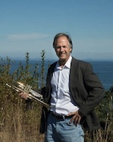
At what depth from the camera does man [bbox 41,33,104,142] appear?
9.19ft

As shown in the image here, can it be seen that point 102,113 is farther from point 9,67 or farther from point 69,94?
point 69,94

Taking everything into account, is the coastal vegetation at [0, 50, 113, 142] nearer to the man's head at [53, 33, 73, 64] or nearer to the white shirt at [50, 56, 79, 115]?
the white shirt at [50, 56, 79, 115]

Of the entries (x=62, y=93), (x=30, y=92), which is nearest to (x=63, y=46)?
(x=62, y=93)

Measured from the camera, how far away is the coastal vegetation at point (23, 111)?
4855mm

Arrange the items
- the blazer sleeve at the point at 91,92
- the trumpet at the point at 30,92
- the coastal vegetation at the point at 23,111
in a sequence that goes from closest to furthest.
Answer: the blazer sleeve at the point at 91,92 → the trumpet at the point at 30,92 → the coastal vegetation at the point at 23,111

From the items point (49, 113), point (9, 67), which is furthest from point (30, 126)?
point (49, 113)

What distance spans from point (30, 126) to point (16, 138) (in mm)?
400

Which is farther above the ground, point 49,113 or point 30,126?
point 49,113

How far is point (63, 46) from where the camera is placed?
2861 millimetres

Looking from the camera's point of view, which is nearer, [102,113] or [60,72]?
[60,72]

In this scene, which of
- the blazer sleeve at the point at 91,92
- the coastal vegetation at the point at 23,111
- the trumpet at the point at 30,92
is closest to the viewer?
the blazer sleeve at the point at 91,92

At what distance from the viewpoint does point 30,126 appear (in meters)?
5.20

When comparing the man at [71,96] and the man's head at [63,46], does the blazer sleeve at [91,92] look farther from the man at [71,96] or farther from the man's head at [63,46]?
the man's head at [63,46]

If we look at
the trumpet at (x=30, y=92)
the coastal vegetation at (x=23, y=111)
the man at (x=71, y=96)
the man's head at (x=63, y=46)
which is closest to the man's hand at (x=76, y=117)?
the man at (x=71, y=96)
